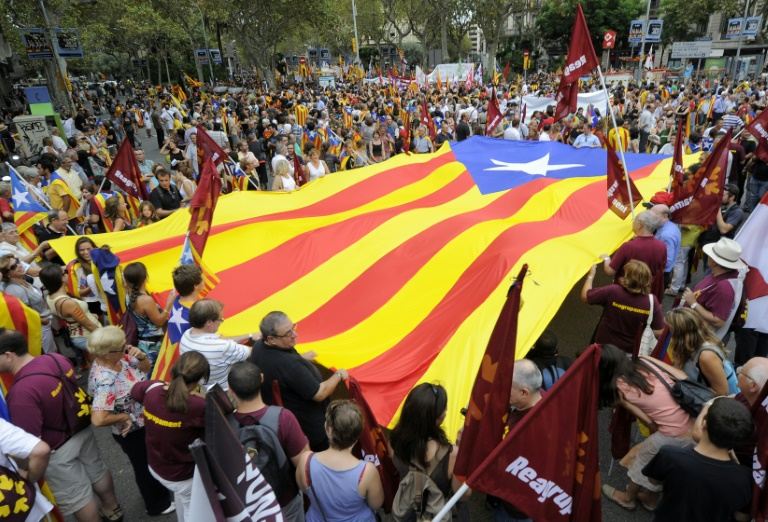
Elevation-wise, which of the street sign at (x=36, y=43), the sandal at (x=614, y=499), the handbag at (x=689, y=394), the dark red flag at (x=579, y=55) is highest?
the street sign at (x=36, y=43)

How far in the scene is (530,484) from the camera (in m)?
2.24

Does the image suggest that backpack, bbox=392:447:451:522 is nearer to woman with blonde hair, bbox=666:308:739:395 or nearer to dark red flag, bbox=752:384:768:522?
dark red flag, bbox=752:384:768:522

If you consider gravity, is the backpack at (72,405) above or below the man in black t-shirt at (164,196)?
below

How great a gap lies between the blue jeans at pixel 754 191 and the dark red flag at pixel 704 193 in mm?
→ 2620

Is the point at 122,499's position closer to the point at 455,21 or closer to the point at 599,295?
the point at 599,295

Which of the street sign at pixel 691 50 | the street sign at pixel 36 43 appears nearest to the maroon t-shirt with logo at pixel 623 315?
the street sign at pixel 36 43

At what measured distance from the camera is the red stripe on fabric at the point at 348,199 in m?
5.39

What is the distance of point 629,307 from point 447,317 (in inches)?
55.4

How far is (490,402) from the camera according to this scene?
7.57 feet

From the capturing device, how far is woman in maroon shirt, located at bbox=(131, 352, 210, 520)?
2.50 m

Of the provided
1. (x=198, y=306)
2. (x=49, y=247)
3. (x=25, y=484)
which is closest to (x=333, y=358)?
(x=198, y=306)

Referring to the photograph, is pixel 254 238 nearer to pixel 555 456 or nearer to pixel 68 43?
pixel 555 456

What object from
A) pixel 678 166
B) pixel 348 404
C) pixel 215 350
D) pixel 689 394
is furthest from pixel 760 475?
pixel 678 166

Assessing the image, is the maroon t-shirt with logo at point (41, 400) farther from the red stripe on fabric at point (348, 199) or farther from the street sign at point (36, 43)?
the street sign at point (36, 43)
